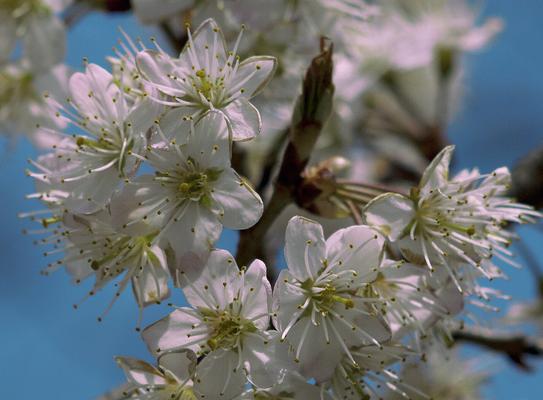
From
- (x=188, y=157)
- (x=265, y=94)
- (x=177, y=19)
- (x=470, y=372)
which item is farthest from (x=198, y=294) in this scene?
(x=470, y=372)

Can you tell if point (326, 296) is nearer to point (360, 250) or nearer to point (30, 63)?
point (360, 250)

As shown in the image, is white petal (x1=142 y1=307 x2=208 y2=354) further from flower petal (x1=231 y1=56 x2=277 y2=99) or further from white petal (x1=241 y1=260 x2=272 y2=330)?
flower petal (x1=231 y1=56 x2=277 y2=99)

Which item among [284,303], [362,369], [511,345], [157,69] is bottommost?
[511,345]

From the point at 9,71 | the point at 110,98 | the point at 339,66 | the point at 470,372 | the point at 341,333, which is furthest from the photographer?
the point at 470,372

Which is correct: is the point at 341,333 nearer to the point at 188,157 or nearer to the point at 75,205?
the point at 188,157

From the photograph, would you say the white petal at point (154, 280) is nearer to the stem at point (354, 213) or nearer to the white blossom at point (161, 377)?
the white blossom at point (161, 377)

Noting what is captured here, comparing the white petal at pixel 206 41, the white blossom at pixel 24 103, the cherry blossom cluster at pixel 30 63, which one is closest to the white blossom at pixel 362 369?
the white petal at pixel 206 41

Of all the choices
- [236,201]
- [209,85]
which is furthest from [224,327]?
[209,85]
